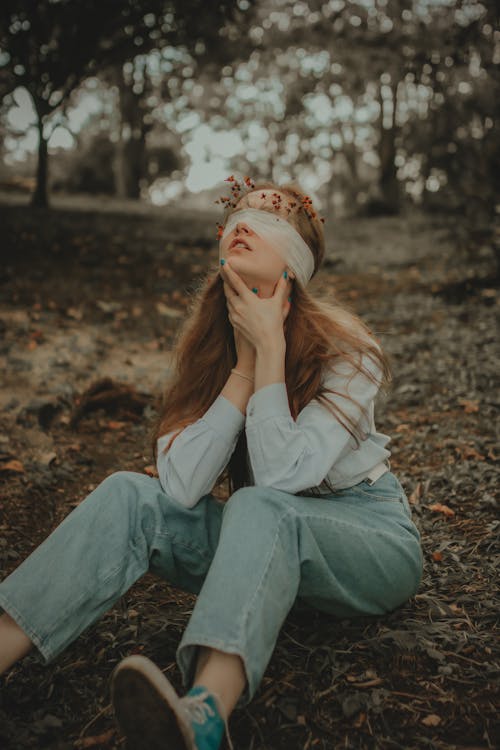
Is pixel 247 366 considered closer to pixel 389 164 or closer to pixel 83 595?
pixel 83 595

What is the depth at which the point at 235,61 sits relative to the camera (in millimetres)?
13461

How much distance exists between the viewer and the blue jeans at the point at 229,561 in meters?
1.87

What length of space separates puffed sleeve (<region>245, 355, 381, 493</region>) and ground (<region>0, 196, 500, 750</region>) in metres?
0.70

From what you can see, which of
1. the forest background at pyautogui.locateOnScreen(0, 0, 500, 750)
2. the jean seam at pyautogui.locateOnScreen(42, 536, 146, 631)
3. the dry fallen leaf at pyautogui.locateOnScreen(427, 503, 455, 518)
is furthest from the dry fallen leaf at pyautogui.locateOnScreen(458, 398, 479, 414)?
the jean seam at pyautogui.locateOnScreen(42, 536, 146, 631)

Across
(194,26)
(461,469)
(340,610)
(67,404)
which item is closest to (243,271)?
(340,610)

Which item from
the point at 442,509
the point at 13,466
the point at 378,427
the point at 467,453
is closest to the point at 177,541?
the point at 442,509

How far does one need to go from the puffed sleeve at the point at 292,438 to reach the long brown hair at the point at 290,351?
46mm

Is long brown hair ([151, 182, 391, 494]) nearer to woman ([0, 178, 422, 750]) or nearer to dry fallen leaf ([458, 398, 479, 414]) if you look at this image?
woman ([0, 178, 422, 750])

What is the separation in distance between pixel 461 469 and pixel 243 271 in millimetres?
2142

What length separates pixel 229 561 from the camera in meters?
1.92

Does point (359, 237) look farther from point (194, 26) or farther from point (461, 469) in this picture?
point (461, 469)

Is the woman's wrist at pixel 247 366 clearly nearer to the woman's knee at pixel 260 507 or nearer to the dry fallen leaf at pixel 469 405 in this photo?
the woman's knee at pixel 260 507

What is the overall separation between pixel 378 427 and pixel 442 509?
143 centimetres

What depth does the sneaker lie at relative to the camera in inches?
65.1
